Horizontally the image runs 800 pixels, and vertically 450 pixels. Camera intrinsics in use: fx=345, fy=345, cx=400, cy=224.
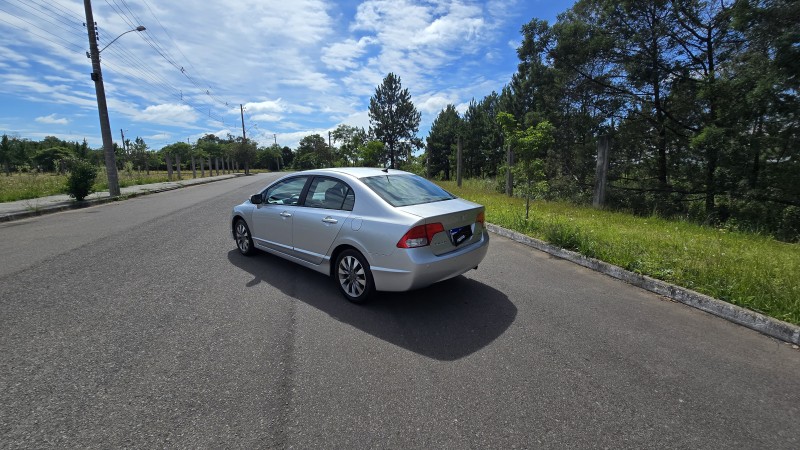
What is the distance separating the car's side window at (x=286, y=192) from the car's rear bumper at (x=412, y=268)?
6.47ft

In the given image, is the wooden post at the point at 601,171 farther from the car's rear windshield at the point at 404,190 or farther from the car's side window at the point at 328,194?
the car's side window at the point at 328,194

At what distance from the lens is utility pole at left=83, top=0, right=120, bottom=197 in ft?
50.6

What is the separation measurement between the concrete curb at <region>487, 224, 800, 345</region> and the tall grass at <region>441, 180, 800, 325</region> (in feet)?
0.39

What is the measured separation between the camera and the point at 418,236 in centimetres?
365

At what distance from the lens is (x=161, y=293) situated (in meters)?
4.36

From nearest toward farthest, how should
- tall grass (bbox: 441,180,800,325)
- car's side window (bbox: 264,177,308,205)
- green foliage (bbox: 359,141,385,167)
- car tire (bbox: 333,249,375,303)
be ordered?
tall grass (bbox: 441,180,800,325), car tire (bbox: 333,249,375,303), car's side window (bbox: 264,177,308,205), green foliage (bbox: 359,141,385,167)

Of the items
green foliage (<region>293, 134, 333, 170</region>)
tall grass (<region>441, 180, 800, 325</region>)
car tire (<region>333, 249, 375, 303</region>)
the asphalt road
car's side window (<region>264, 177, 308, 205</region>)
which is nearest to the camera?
the asphalt road

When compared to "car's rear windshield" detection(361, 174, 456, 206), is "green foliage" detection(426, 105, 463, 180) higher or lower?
higher

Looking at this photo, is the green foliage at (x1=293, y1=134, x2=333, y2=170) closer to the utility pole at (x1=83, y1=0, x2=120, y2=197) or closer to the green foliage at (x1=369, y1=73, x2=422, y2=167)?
the green foliage at (x1=369, y1=73, x2=422, y2=167)

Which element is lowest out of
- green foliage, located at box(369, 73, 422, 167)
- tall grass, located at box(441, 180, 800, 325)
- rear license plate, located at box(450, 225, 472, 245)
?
tall grass, located at box(441, 180, 800, 325)

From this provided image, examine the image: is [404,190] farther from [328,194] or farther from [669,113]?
[669,113]

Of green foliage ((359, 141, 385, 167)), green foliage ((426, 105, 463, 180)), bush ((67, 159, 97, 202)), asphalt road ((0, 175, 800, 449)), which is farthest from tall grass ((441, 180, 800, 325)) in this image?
green foliage ((426, 105, 463, 180))

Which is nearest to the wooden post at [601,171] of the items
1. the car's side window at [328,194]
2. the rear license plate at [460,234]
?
the rear license plate at [460,234]

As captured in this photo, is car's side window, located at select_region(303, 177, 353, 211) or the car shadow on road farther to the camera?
car's side window, located at select_region(303, 177, 353, 211)
